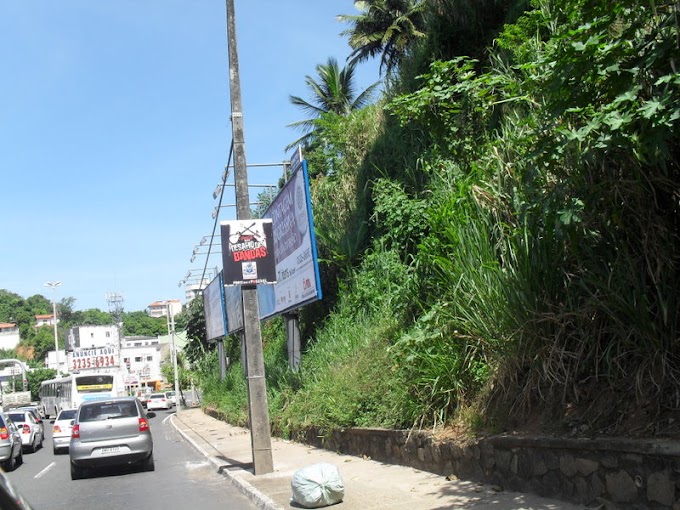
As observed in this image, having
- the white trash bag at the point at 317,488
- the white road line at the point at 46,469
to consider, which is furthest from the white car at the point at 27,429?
the white trash bag at the point at 317,488

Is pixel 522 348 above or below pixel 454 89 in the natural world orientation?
below

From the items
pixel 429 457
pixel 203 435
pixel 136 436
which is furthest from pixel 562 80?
pixel 203 435

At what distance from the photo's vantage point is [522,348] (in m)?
7.86

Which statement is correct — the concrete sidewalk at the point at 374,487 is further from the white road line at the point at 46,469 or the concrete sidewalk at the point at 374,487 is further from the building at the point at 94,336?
the building at the point at 94,336

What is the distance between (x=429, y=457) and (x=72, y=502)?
628 cm

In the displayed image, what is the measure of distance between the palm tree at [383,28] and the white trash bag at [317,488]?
1079 inches

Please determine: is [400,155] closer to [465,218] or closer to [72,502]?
[465,218]

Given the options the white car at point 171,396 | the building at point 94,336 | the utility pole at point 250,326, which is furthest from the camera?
the building at point 94,336

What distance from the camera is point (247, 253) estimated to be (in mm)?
11773

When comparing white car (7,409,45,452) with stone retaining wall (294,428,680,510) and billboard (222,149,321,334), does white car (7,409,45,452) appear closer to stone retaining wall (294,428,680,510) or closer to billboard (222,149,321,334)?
billboard (222,149,321,334)

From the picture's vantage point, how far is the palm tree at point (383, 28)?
33.1 metres

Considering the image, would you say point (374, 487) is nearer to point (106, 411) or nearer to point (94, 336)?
point (106, 411)

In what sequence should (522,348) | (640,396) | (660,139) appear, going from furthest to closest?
(522,348) → (640,396) → (660,139)

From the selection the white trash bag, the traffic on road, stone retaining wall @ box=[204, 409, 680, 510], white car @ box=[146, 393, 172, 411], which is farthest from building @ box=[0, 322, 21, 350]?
stone retaining wall @ box=[204, 409, 680, 510]
